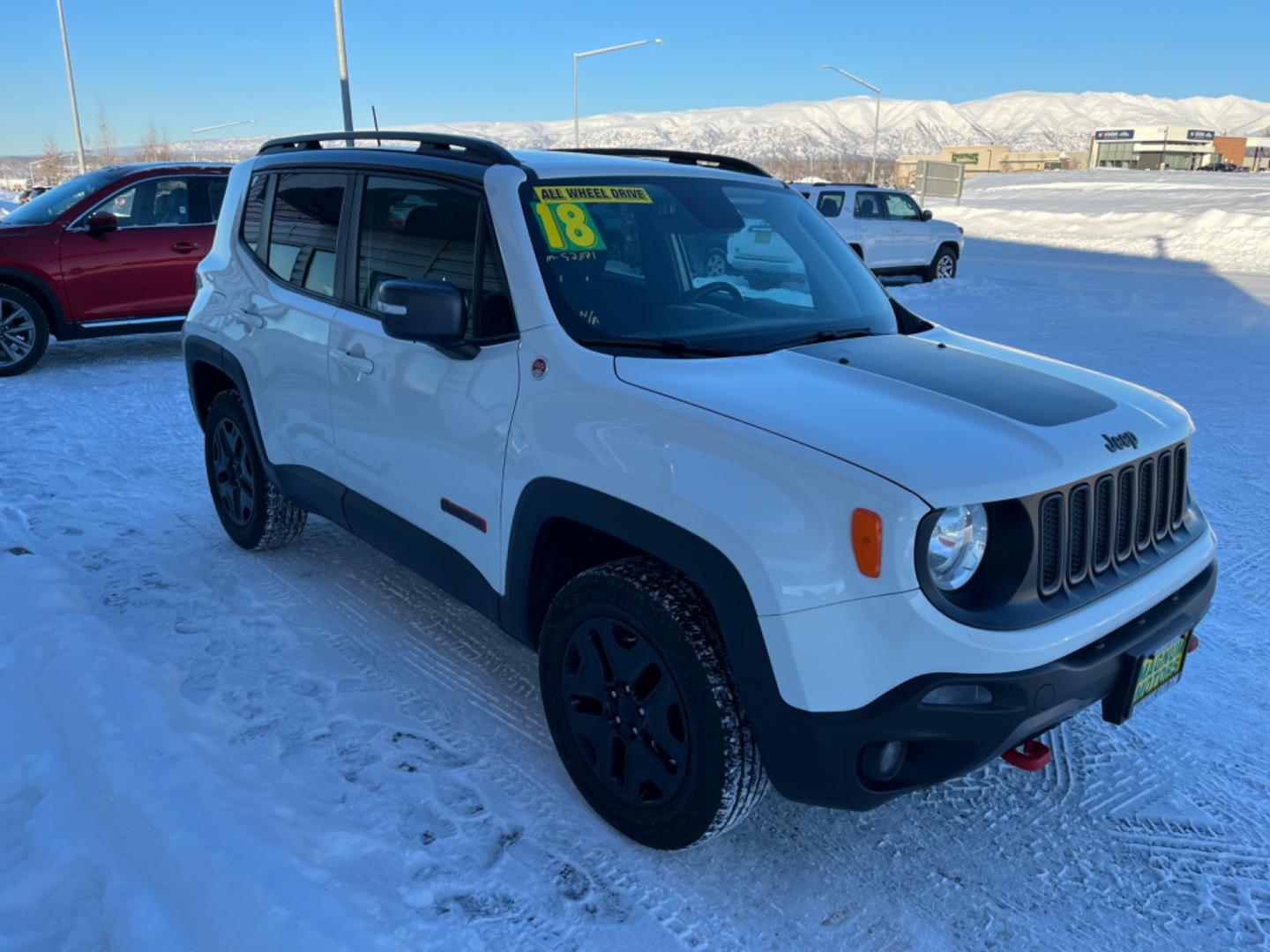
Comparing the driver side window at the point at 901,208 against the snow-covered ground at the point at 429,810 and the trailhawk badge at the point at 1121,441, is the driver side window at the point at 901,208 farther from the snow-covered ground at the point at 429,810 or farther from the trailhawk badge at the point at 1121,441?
the trailhawk badge at the point at 1121,441

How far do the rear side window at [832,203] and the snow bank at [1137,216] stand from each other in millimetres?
8796

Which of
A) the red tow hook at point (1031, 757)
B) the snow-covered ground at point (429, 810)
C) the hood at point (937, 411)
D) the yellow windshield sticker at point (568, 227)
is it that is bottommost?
the snow-covered ground at point (429, 810)

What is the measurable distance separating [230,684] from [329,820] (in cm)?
101

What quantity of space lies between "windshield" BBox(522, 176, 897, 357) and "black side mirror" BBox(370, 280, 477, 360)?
0.30 metres

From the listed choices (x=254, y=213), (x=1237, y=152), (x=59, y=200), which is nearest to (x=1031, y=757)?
(x=254, y=213)

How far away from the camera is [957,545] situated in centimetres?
226

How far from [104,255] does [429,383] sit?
24.8 feet

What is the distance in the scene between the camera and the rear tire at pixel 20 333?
29.6 ft

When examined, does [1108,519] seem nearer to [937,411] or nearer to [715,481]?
[937,411]

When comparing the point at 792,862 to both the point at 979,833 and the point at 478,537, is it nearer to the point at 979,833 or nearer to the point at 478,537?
the point at 979,833

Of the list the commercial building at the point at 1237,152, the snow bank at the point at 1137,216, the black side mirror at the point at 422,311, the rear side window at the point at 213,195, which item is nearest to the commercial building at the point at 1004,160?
the commercial building at the point at 1237,152

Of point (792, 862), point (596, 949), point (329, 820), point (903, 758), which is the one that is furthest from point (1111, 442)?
point (329, 820)

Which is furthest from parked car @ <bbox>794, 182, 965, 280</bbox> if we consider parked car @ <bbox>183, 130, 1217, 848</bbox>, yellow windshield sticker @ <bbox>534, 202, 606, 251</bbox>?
yellow windshield sticker @ <bbox>534, 202, 606, 251</bbox>

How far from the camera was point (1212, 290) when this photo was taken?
1591cm
